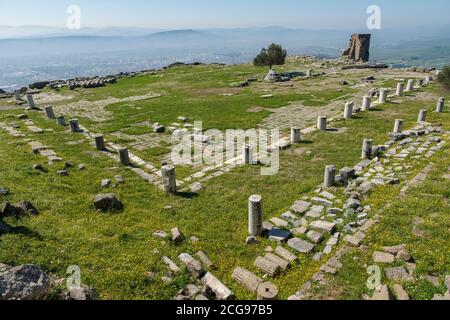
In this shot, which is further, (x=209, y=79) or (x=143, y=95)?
(x=209, y=79)

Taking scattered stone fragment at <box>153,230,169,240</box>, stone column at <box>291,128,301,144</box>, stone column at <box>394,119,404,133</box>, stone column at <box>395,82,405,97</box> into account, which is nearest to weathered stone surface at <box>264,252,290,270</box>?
scattered stone fragment at <box>153,230,169,240</box>

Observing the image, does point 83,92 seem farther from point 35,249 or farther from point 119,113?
point 35,249

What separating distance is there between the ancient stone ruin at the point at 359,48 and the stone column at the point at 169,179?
1999 inches

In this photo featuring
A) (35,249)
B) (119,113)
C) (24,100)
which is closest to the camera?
(35,249)

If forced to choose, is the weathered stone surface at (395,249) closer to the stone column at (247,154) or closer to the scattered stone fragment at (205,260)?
the scattered stone fragment at (205,260)

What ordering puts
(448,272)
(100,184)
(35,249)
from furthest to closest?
(100,184)
(35,249)
(448,272)

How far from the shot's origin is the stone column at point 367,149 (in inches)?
494

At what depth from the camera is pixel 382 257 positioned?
650 centimetres

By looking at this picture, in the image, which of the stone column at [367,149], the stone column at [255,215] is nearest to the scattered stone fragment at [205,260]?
the stone column at [255,215]

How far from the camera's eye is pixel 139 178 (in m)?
11.8

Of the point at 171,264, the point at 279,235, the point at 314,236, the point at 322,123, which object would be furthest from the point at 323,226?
the point at 322,123

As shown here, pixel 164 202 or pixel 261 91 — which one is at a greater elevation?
pixel 261 91

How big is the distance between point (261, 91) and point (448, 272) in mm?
24005

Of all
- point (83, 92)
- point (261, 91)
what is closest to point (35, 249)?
point (261, 91)
